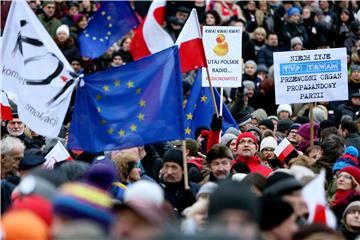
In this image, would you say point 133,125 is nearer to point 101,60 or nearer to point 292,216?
point 292,216

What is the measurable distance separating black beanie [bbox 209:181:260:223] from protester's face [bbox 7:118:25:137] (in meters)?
8.91

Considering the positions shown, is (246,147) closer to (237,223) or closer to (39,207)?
(39,207)

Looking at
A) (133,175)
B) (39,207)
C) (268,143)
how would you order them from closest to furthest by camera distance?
(39,207), (133,175), (268,143)

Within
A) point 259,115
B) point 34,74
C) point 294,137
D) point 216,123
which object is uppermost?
point 34,74

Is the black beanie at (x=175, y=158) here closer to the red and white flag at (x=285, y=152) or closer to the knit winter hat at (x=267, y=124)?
the red and white flag at (x=285, y=152)

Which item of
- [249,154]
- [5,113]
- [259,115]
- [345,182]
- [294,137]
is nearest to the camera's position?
[345,182]

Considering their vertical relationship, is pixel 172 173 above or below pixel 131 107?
below

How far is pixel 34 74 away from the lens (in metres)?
12.5

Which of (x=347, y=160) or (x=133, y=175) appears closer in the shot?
(x=133, y=175)

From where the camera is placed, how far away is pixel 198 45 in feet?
48.4

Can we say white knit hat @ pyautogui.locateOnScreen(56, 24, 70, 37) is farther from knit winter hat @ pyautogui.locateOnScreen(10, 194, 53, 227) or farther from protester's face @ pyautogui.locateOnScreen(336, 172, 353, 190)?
knit winter hat @ pyautogui.locateOnScreen(10, 194, 53, 227)

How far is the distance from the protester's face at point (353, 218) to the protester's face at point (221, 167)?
4.19 ft

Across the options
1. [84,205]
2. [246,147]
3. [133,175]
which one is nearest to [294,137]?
[246,147]

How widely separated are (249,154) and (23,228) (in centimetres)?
687
